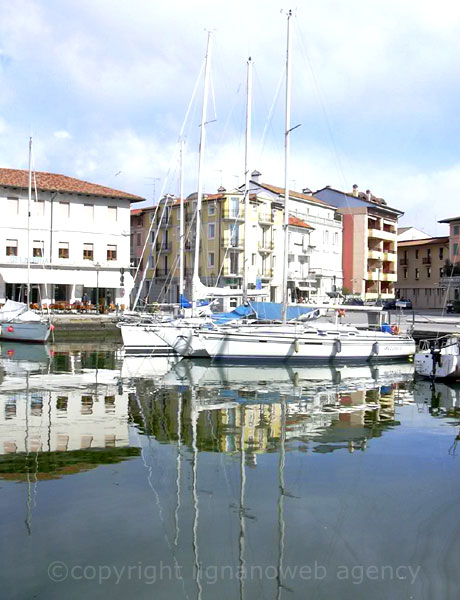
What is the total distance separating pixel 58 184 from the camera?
5866 centimetres

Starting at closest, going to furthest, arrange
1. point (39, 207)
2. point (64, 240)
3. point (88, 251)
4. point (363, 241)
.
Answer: point (39, 207)
point (64, 240)
point (88, 251)
point (363, 241)

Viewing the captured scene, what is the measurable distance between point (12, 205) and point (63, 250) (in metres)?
5.92

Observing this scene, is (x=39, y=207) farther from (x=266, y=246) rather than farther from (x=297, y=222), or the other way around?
(x=297, y=222)

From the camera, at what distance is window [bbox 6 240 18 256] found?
55.7 m

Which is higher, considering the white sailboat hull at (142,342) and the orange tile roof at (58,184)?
the orange tile roof at (58,184)

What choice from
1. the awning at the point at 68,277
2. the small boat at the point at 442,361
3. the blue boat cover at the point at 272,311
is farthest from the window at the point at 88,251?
the small boat at the point at 442,361

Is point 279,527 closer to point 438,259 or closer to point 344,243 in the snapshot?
point 344,243

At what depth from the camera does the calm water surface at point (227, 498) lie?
7.62 m

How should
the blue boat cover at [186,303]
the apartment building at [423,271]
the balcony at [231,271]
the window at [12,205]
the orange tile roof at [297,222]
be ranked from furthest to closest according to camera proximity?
1. the apartment building at [423,271]
2. the orange tile roof at [297,222]
3. the balcony at [231,271]
4. the window at [12,205]
5. the blue boat cover at [186,303]

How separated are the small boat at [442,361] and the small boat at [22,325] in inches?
928

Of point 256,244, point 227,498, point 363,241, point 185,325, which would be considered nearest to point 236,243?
point 256,244

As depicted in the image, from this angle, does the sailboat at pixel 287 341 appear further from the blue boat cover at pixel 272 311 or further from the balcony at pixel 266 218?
the balcony at pixel 266 218

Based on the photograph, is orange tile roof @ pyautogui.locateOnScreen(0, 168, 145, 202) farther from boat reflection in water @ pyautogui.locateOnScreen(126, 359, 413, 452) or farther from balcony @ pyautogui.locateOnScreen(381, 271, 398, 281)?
balcony @ pyautogui.locateOnScreen(381, 271, 398, 281)

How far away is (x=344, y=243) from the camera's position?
84438 millimetres
